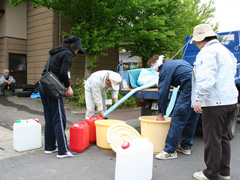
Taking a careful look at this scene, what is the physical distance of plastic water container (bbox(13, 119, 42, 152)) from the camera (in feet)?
12.2

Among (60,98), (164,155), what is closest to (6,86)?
(60,98)

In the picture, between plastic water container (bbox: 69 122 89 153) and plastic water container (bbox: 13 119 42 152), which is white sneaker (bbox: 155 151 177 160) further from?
plastic water container (bbox: 13 119 42 152)

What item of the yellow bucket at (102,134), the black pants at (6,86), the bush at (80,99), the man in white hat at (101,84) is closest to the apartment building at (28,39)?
the black pants at (6,86)

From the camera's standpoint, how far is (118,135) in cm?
358

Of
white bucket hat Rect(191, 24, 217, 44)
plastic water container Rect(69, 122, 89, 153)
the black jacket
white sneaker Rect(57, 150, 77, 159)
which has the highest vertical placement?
white bucket hat Rect(191, 24, 217, 44)

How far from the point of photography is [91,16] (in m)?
8.21

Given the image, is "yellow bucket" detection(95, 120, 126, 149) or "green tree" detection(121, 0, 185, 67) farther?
"green tree" detection(121, 0, 185, 67)

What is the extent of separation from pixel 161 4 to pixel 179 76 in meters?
7.15

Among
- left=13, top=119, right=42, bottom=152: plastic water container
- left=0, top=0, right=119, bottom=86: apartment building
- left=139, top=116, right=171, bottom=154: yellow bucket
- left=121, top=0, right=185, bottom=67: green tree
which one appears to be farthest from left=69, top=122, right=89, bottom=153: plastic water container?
left=0, top=0, right=119, bottom=86: apartment building

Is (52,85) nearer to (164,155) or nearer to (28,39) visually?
(164,155)

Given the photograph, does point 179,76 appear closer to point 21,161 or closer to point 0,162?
point 21,161

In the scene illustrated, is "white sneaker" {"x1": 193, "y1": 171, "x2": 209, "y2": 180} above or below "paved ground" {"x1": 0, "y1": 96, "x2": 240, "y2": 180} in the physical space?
above

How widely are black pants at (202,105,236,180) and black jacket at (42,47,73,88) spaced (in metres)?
2.06

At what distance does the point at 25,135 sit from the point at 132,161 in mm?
2143
